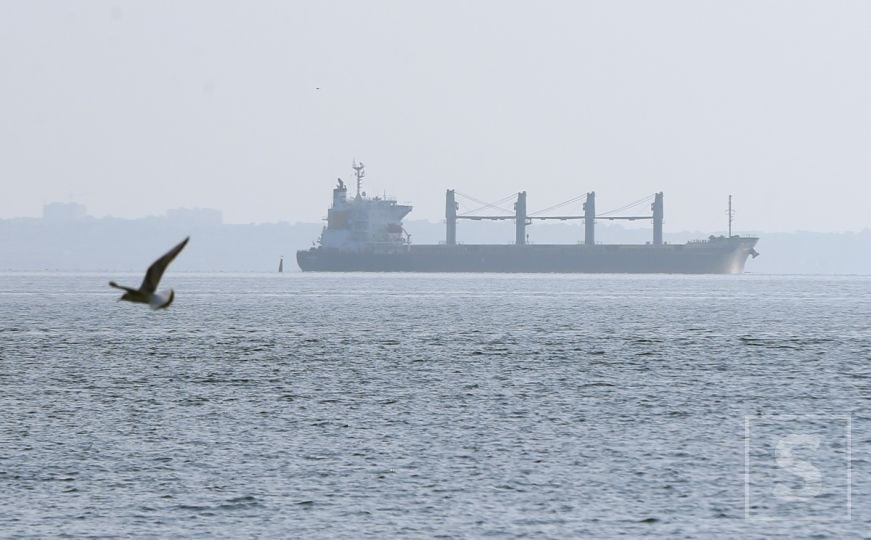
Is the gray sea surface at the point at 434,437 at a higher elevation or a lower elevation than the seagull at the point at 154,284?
lower

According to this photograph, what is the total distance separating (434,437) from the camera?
31953 mm

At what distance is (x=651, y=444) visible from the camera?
30984mm

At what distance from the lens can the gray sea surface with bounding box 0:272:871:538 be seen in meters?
23.3

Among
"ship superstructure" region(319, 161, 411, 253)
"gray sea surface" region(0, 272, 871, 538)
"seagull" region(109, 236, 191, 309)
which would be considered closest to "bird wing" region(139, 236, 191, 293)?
"seagull" region(109, 236, 191, 309)

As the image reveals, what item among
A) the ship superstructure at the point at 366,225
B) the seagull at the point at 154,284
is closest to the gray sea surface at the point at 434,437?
the seagull at the point at 154,284

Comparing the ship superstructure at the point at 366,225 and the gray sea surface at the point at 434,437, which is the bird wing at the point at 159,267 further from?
the ship superstructure at the point at 366,225

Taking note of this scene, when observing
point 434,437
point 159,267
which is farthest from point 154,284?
point 434,437

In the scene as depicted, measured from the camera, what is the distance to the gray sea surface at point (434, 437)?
23344 mm

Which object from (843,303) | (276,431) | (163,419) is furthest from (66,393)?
(843,303)

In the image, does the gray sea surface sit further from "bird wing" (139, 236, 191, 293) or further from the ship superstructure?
the ship superstructure

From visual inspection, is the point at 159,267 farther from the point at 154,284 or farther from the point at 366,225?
the point at 366,225

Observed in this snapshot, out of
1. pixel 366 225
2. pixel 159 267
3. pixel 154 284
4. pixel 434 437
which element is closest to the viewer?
pixel 159 267

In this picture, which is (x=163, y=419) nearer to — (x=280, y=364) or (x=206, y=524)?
(x=206, y=524)

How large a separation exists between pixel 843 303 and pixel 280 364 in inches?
3382
